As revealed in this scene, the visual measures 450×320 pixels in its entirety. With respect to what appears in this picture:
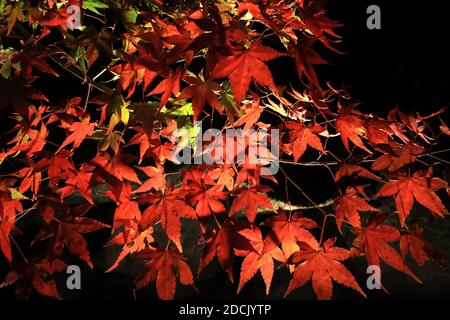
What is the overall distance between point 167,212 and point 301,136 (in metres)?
0.80

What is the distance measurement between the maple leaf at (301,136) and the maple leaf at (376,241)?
0.47 meters

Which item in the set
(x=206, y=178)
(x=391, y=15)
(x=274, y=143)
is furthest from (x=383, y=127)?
(x=391, y=15)

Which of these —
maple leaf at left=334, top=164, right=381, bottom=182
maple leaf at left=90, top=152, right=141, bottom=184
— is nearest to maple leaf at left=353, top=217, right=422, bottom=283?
maple leaf at left=334, top=164, right=381, bottom=182

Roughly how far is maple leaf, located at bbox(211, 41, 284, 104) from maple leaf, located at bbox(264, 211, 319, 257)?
60 centimetres

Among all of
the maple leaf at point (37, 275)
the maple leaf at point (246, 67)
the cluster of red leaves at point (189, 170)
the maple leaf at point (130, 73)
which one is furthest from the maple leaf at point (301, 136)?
the maple leaf at point (37, 275)

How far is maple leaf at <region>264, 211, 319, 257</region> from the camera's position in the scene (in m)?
1.47

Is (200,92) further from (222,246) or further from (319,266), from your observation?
(319,266)

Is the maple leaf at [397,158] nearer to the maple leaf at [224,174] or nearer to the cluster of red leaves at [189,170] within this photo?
the cluster of red leaves at [189,170]

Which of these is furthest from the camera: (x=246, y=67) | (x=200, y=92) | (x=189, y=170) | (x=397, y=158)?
(x=397, y=158)

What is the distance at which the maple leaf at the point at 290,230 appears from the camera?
1469 mm

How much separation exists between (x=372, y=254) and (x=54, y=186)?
146cm

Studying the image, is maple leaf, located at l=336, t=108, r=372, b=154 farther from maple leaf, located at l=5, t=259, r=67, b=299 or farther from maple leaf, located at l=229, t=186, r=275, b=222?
maple leaf, located at l=5, t=259, r=67, b=299

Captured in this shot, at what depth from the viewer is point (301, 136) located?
70.2 inches

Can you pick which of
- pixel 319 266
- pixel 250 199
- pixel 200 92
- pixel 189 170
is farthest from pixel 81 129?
pixel 319 266
